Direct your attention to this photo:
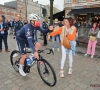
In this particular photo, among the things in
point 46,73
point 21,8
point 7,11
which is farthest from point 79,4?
point 21,8

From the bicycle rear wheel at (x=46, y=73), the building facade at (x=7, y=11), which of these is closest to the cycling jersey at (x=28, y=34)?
the bicycle rear wheel at (x=46, y=73)

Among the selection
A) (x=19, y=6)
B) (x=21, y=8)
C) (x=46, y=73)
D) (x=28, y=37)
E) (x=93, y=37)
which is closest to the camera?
(x=28, y=37)

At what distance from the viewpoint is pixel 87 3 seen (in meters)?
19.9

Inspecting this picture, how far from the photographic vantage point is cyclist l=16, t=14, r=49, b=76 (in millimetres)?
3146

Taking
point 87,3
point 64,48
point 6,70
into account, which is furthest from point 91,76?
point 87,3

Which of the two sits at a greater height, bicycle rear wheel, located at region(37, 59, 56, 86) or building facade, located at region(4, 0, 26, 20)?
building facade, located at region(4, 0, 26, 20)

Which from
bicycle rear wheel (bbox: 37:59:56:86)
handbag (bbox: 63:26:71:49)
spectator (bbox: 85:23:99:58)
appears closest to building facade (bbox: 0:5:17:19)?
spectator (bbox: 85:23:99:58)

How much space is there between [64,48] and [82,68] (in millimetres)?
1454

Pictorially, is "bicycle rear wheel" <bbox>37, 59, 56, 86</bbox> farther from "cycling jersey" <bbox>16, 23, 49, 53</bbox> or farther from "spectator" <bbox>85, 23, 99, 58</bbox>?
"spectator" <bbox>85, 23, 99, 58</bbox>

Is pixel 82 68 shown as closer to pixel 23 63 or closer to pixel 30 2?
pixel 23 63

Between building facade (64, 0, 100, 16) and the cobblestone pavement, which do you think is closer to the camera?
the cobblestone pavement

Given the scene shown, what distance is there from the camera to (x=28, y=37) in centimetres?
314

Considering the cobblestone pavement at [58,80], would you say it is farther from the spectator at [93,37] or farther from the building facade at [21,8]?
the building facade at [21,8]

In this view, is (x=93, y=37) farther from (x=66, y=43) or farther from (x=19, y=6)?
(x=19, y=6)
